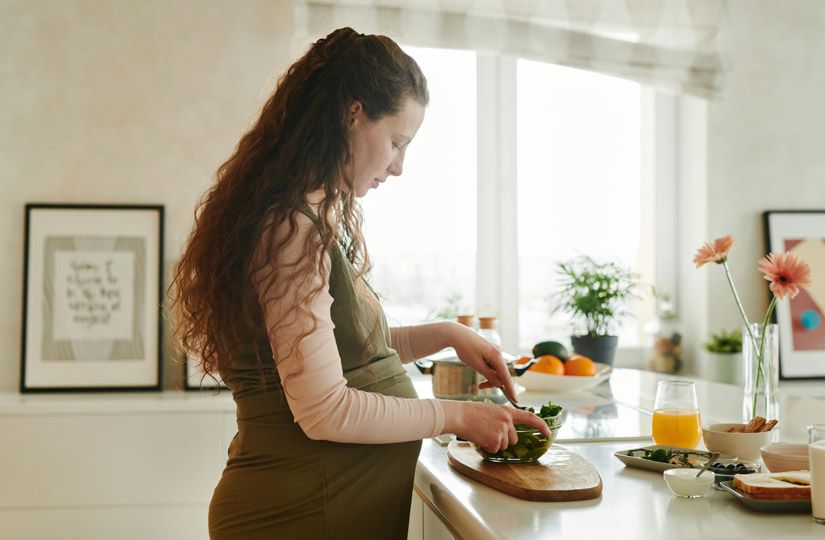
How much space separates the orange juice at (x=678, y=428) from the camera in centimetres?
153

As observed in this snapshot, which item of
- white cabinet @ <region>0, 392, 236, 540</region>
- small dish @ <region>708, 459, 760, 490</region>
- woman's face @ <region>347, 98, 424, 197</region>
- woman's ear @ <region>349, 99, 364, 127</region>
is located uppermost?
woman's ear @ <region>349, 99, 364, 127</region>

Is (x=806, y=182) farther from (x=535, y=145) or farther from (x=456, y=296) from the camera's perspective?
(x=456, y=296)

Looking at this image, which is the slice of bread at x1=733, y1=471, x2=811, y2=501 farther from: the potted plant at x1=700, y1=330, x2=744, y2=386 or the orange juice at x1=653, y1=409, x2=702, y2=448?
the potted plant at x1=700, y1=330, x2=744, y2=386

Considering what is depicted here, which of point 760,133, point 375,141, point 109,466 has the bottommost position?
point 109,466

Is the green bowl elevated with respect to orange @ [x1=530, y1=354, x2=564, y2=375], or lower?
lower

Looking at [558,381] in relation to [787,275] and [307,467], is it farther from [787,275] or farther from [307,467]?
[307,467]

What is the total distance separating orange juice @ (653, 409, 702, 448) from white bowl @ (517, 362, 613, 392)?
0.75 m

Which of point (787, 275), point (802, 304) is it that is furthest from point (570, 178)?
point (787, 275)

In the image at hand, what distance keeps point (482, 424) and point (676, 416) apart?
46 cm

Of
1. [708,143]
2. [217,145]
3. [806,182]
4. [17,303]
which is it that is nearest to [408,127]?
[217,145]

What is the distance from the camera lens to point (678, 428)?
1533mm

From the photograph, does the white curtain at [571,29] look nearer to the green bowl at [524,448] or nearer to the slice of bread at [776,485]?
the green bowl at [524,448]

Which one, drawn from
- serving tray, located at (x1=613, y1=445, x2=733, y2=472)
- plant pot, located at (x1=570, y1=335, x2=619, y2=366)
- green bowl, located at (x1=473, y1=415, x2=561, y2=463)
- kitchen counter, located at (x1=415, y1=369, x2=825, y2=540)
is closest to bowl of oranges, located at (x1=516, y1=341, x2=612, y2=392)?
plant pot, located at (x1=570, y1=335, x2=619, y2=366)

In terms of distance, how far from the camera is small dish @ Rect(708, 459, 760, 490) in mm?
1285
